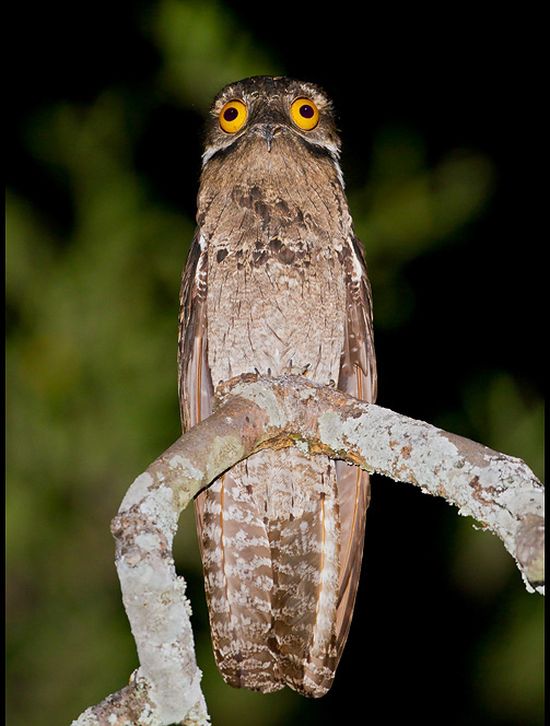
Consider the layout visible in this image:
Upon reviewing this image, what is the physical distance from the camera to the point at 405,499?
6062 millimetres

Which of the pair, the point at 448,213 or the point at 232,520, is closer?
the point at 232,520

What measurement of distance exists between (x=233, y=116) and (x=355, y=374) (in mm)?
1101

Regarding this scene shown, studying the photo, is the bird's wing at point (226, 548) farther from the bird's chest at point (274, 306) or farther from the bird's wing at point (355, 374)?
the bird's wing at point (355, 374)

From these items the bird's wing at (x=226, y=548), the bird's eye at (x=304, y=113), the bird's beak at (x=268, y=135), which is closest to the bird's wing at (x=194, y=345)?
the bird's wing at (x=226, y=548)

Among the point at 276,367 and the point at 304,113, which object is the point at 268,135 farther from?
the point at 276,367

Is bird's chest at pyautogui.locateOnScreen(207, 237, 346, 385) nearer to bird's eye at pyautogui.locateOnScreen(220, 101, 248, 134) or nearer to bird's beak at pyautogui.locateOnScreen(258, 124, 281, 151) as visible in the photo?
bird's beak at pyautogui.locateOnScreen(258, 124, 281, 151)

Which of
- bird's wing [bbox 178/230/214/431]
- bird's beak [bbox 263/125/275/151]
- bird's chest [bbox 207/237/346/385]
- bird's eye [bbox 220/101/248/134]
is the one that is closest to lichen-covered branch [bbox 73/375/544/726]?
bird's chest [bbox 207/237/346/385]

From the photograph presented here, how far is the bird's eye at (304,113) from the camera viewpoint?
3.53m

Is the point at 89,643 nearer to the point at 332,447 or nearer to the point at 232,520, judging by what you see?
the point at 232,520

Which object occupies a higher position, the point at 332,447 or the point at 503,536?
the point at 332,447

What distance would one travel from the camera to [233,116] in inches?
140

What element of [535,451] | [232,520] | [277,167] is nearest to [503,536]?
[232,520]

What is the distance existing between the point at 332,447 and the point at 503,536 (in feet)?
2.49

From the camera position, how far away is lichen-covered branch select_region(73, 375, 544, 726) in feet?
5.36
